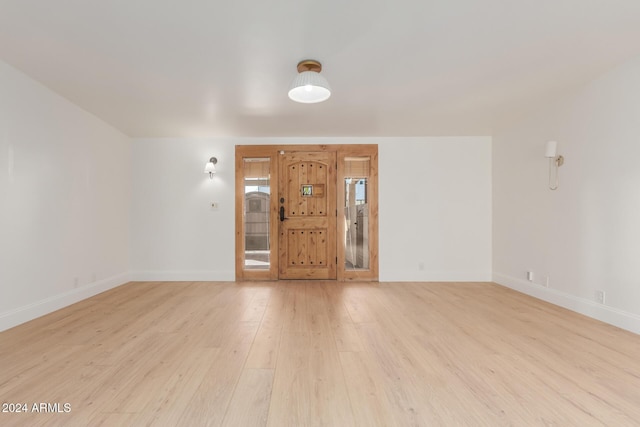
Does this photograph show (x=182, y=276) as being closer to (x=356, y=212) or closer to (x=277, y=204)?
(x=277, y=204)

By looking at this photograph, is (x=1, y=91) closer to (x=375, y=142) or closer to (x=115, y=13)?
(x=115, y=13)

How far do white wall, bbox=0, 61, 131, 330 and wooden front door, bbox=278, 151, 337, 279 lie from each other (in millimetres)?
2509

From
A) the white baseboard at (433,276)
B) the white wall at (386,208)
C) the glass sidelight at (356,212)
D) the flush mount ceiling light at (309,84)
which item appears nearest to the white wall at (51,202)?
the white wall at (386,208)

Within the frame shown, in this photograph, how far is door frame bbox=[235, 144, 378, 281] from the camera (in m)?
4.77

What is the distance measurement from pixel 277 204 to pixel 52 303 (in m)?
3.00

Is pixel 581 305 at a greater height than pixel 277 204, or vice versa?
pixel 277 204

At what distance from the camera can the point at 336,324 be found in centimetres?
281

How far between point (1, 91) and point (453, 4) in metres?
3.85

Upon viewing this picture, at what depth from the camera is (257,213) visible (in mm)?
4871

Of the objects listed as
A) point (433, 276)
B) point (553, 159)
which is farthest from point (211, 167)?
point (553, 159)

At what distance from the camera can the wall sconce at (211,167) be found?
4.64 metres

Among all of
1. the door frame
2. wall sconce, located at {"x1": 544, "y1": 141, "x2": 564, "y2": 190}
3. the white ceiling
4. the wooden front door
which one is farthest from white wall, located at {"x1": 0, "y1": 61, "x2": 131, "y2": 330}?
wall sconce, located at {"x1": 544, "y1": 141, "x2": 564, "y2": 190}

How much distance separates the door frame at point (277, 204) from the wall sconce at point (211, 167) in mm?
348

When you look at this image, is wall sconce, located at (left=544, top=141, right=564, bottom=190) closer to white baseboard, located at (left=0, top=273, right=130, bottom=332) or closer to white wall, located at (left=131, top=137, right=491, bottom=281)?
white wall, located at (left=131, top=137, right=491, bottom=281)
